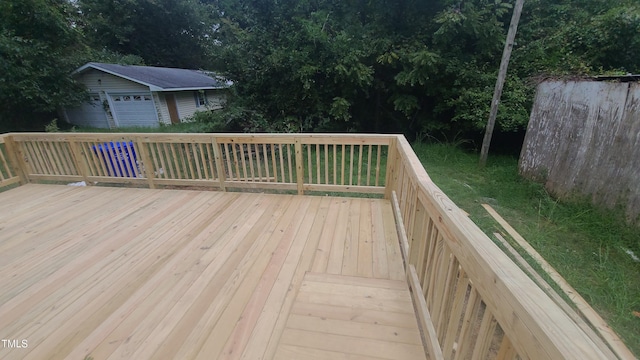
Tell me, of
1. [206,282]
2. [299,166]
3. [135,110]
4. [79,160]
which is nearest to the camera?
[206,282]

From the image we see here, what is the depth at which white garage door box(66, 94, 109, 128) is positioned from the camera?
1258cm

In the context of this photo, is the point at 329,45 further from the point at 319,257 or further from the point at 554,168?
the point at 319,257

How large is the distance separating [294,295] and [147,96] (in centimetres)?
1331

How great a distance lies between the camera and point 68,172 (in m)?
4.21

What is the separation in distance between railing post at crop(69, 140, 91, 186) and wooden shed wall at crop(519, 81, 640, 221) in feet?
23.1

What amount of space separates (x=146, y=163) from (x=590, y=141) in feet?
19.9

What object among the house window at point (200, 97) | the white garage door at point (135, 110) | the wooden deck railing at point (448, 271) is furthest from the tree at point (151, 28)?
the wooden deck railing at point (448, 271)

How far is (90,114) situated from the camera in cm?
1296

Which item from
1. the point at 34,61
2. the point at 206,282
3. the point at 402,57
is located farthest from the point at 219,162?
the point at 34,61

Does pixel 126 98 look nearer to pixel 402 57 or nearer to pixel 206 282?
pixel 402 57

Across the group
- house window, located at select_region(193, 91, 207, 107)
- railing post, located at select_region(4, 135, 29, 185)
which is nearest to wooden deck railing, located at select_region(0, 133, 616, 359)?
railing post, located at select_region(4, 135, 29, 185)

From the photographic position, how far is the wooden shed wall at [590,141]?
3141mm

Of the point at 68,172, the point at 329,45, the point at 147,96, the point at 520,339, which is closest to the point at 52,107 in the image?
the point at 147,96

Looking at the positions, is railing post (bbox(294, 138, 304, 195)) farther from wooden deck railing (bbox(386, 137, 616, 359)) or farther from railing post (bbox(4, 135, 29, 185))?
railing post (bbox(4, 135, 29, 185))
